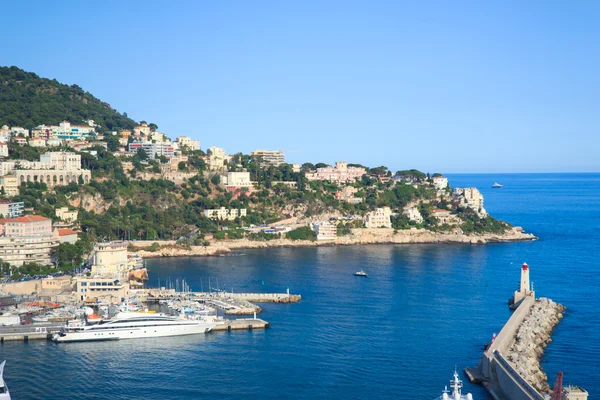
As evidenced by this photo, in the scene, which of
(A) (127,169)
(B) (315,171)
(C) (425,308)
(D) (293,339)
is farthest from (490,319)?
Result: (B) (315,171)

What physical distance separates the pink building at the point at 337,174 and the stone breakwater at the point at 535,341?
42.3 meters

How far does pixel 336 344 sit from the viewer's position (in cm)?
2512

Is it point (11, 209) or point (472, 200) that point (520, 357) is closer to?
point (11, 209)

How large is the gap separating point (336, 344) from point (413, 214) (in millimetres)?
37296

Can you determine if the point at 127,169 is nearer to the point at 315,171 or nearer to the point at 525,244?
the point at 315,171

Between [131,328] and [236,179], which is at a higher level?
[236,179]

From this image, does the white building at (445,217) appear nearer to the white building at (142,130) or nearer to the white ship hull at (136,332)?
the white building at (142,130)

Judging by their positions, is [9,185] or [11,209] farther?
[9,185]

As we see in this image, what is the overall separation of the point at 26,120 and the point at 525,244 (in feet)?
145

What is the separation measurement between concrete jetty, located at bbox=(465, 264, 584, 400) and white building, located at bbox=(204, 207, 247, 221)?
31364 millimetres

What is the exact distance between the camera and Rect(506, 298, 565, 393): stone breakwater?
67.7ft

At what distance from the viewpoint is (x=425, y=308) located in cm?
3106

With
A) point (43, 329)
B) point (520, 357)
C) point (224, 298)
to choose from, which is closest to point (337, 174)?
point (224, 298)

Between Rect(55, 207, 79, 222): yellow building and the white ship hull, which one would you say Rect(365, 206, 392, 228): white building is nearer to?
Answer: Rect(55, 207, 79, 222): yellow building
